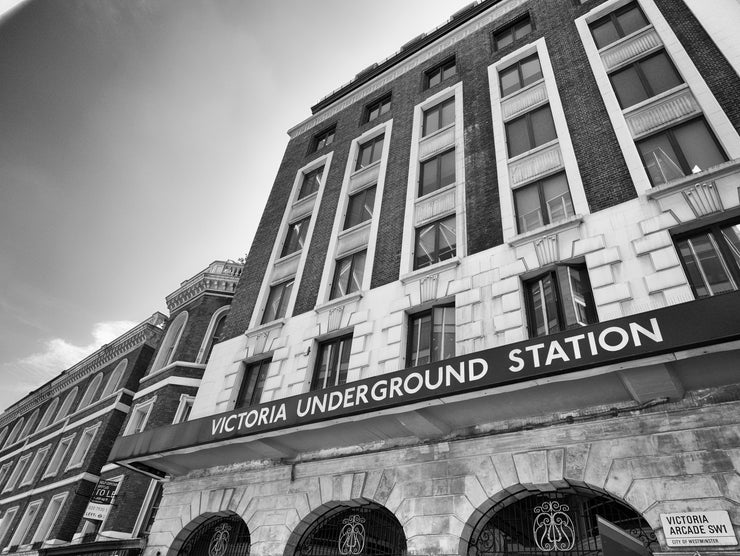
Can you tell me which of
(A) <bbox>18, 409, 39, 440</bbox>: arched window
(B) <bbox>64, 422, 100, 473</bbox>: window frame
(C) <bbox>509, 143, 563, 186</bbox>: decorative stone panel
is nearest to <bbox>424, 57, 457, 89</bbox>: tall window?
(C) <bbox>509, 143, 563, 186</bbox>: decorative stone panel

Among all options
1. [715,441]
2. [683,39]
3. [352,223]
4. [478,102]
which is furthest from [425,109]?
[715,441]

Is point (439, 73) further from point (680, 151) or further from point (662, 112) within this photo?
point (680, 151)

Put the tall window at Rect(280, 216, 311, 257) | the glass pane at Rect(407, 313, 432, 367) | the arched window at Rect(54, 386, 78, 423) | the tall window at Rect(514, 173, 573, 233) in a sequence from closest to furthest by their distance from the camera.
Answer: the glass pane at Rect(407, 313, 432, 367), the tall window at Rect(514, 173, 573, 233), the tall window at Rect(280, 216, 311, 257), the arched window at Rect(54, 386, 78, 423)

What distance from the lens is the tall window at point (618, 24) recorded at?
15.5 m

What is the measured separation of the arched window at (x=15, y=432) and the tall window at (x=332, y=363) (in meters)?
39.3

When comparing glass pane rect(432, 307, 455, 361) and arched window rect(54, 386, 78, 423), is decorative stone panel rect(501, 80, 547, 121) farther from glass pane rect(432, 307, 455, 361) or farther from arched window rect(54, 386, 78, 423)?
arched window rect(54, 386, 78, 423)

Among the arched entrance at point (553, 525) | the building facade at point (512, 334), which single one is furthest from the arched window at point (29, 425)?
the arched entrance at point (553, 525)

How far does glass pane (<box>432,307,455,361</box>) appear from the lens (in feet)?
40.7

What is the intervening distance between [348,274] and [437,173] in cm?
475

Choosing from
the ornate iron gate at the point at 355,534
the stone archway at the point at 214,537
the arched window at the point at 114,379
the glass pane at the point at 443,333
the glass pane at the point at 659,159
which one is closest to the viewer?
the ornate iron gate at the point at 355,534

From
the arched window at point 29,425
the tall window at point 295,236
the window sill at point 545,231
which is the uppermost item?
the tall window at point 295,236

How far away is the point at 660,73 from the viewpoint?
1355 cm

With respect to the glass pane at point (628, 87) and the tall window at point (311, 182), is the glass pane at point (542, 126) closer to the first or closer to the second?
the glass pane at point (628, 87)

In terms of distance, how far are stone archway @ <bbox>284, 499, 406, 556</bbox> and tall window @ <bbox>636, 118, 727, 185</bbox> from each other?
1029 cm
